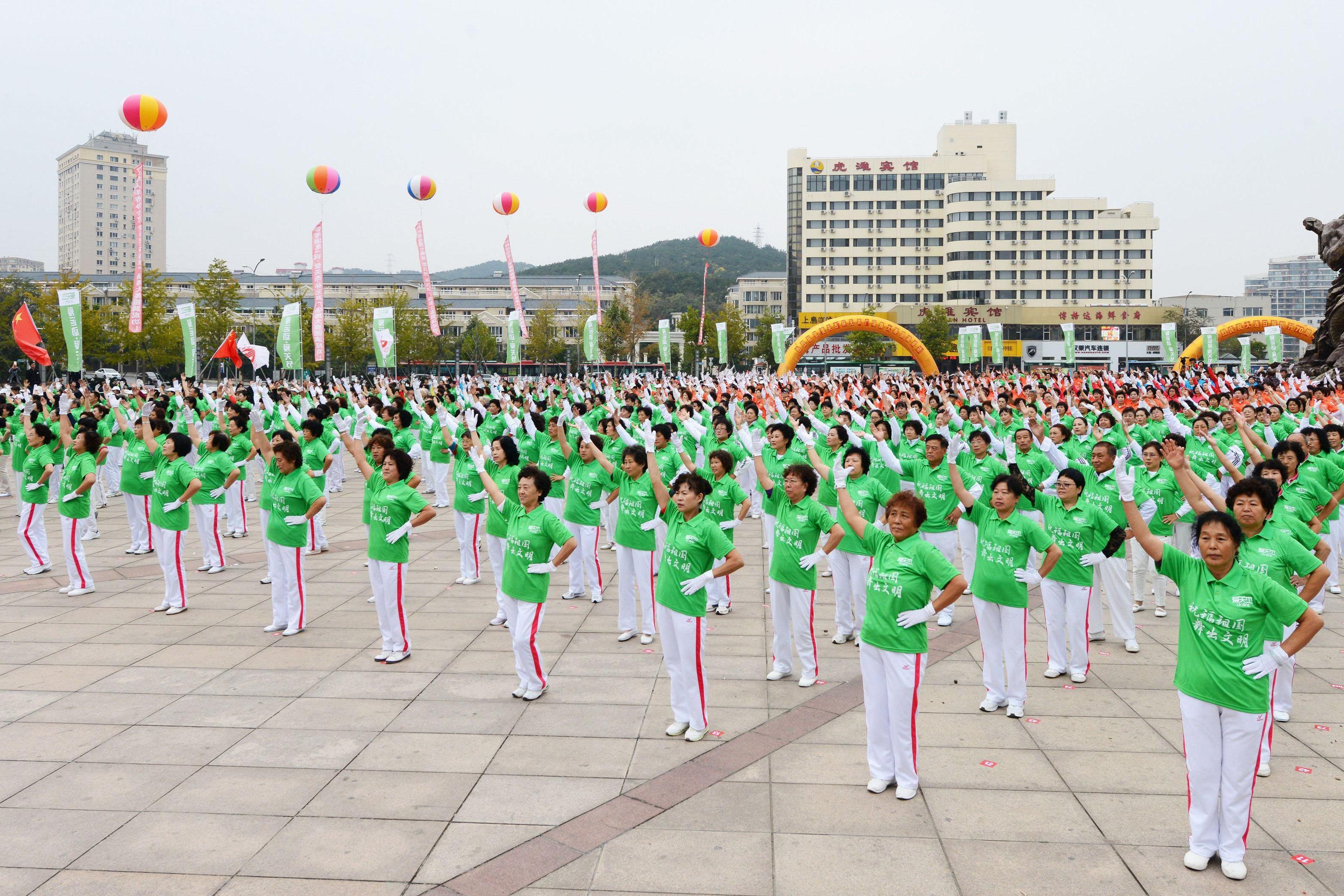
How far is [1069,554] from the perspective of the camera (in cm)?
713

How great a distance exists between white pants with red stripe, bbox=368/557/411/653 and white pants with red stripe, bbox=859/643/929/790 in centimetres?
404

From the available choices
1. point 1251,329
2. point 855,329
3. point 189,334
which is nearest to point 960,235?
point 1251,329

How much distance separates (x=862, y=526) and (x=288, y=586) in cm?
557

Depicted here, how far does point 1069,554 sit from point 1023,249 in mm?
84879

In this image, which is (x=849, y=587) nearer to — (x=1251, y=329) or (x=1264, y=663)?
(x=1264, y=663)

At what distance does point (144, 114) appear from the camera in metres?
17.5

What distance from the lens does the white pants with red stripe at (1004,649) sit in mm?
6562

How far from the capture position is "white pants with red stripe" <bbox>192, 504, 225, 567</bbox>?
10.9 m

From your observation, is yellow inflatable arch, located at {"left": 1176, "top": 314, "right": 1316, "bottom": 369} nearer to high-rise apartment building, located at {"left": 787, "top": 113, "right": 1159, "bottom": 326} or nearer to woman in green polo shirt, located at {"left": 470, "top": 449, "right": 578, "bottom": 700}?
high-rise apartment building, located at {"left": 787, "top": 113, "right": 1159, "bottom": 326}

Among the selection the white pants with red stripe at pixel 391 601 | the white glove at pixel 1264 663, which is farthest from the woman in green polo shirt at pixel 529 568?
the white glove at pixel 1264 663

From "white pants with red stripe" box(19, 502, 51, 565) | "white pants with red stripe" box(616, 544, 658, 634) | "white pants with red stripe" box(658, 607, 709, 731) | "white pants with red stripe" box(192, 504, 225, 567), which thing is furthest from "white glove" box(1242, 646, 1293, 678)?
"white pants with red stripe" box(19, 502, 51, 565)

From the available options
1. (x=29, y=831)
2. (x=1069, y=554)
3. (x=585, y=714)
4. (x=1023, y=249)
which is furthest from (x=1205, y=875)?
(x=1023, y=249)

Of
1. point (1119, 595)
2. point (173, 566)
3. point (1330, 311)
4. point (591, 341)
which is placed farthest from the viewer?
point (1330, 311)

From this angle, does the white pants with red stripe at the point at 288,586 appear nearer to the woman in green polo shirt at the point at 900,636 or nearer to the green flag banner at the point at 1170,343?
the woman in green polo shirt at the point at 900,636
